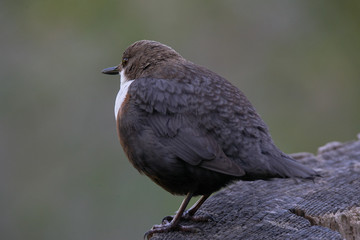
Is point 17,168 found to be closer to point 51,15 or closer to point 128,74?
point 51,15

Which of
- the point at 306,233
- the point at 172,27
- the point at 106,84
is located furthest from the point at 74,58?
the point at 306,233

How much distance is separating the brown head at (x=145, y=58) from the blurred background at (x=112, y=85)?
76.3 inches

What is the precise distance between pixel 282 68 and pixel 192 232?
4267mm

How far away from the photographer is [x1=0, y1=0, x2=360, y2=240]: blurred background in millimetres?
5812

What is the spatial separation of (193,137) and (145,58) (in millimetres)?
995

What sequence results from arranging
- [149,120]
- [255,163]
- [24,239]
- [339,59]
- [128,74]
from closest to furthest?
[255,163] → [149,120] → [128,74] → [24,239] → [339,59]

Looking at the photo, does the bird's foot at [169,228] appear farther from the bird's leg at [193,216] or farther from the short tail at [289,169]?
the short tail at [289,169]

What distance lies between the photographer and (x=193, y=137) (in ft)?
10.3

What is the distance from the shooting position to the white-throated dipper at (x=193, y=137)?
303cm

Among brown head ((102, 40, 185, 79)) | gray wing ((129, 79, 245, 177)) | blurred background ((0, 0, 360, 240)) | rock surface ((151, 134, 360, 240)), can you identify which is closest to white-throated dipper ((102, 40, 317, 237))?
gray wing ((129, 79, 245, 177))

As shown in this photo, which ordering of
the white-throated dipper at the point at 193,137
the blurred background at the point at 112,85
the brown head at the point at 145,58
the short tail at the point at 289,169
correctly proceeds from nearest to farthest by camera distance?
1. the short tail at the point at 289,169
2. the white-throated dipper at the point at 193,137
3. the brown head at the point at 145,58
4. the blurred background at the point at 112,85

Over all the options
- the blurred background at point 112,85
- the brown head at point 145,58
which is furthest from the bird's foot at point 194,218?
the blurred background at point 112,85

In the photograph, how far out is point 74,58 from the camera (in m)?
6.46

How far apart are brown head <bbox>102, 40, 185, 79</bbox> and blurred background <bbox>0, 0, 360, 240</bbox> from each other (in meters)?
1.94
